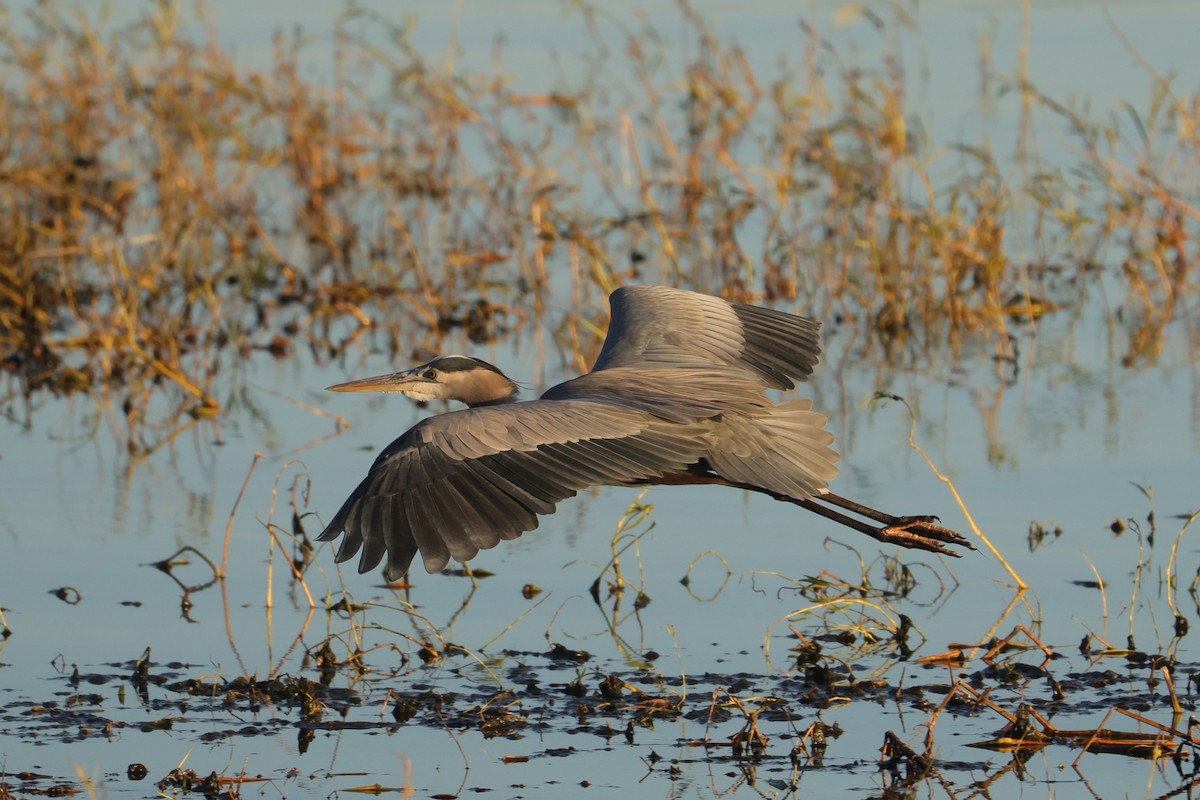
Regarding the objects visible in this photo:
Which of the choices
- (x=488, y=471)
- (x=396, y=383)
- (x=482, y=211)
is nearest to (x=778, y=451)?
(x=488, y=471)

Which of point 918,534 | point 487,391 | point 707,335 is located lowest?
point 918,534

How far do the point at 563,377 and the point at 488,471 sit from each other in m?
4.11

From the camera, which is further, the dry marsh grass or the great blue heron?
the dry marsh grass

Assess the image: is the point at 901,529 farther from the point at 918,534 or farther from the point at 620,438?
the point at 620,438

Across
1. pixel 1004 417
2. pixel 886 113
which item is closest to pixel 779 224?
pixel 886 113

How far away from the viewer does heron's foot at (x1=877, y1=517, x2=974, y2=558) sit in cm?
673

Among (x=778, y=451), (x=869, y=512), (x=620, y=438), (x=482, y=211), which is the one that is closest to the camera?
(x=620, y=438)

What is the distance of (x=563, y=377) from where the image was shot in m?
9.61

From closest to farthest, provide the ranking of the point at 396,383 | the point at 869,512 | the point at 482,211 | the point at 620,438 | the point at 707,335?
the point at 620,438
the point at 869,512
the point at 396,383
the point at 707,335
the point at 482,211

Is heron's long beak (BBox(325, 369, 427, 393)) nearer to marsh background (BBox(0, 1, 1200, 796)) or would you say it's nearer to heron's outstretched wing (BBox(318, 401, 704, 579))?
marsh background (BBox(0, 1, 1200, 796))

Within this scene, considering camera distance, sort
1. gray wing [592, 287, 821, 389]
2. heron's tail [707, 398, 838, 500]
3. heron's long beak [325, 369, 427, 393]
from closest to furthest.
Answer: heron's tail [707, 398, 838, 500] < heron's long beak [325, 369, 427, 393] < gray wing [592, 287, 821, 389]

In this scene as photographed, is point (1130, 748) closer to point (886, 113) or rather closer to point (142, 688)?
point (142, 688)

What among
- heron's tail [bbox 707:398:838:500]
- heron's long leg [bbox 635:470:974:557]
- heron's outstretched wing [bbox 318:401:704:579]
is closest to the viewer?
heron's outstretched wing [bbox 318:401:704:579]

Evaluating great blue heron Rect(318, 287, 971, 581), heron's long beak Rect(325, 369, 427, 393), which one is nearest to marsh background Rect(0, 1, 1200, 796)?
great blue heron Rect(318, 287, 971, 581)
